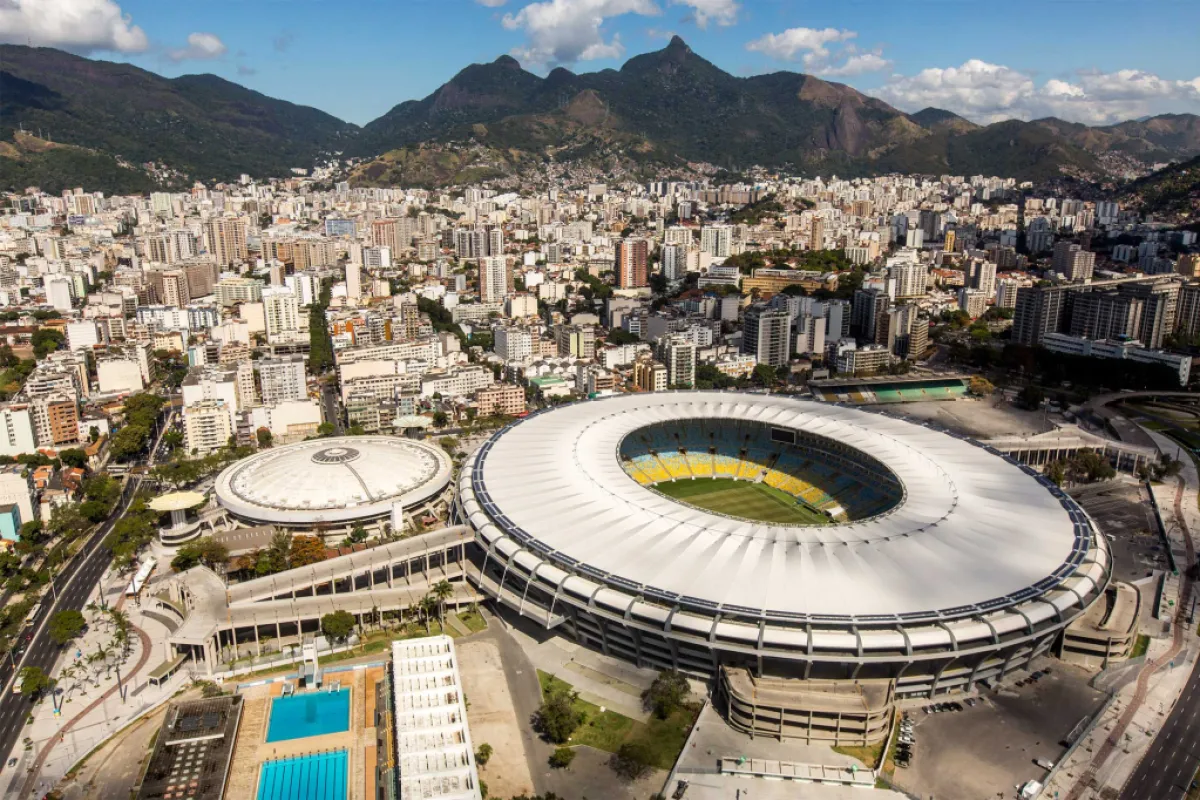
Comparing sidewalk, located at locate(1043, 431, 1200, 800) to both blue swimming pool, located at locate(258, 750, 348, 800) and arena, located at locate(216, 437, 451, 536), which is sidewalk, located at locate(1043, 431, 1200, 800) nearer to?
blue swimming pool, located at locate(258, 750, 348, 800)

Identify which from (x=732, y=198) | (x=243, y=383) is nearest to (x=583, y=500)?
(x=243, y=383)

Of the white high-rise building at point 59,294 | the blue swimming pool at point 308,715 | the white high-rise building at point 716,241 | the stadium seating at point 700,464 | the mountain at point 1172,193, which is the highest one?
the mountain at point 1172,193

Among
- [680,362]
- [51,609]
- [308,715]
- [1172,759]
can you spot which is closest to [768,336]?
[680,362]

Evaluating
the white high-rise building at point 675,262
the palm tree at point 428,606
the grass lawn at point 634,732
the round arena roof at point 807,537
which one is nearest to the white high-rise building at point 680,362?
the round arena roof at point 807,537

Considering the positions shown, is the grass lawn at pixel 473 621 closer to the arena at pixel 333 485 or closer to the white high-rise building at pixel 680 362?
the arena at pixel 333 485

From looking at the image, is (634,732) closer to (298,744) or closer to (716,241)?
(298,744)

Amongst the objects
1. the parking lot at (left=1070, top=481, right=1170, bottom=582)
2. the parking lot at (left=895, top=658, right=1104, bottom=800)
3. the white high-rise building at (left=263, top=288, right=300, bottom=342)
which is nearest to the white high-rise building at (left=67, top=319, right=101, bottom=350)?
the white high-rise building at (left=263, top=288, right=300, bottom=342)
